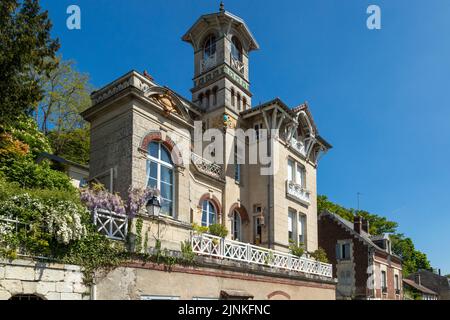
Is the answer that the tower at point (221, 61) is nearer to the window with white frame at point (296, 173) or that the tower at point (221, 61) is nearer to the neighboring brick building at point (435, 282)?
the window with white frame at point (296, 173)

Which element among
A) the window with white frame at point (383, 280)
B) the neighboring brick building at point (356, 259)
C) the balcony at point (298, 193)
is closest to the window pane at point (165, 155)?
the balcony at point (298, 193)

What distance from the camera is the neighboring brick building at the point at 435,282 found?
169ft

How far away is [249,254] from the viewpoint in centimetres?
1472

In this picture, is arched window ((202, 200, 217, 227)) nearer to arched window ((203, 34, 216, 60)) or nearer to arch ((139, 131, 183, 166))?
arch ((139, 131, 183, 166))

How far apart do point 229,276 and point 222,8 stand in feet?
47.7

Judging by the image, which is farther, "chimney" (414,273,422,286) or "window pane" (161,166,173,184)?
"chimney" (414,273,422,286)

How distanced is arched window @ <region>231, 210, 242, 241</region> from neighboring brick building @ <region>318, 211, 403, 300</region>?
11.9 metres

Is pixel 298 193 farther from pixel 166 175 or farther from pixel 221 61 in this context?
pixel 166 175

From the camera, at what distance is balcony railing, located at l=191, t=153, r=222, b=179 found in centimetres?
1811

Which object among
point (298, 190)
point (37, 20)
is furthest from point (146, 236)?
point (298, 190)

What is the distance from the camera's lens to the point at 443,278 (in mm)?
52438

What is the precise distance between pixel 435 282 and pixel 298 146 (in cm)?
3956

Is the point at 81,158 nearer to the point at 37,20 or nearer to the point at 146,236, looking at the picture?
the point at 37,20

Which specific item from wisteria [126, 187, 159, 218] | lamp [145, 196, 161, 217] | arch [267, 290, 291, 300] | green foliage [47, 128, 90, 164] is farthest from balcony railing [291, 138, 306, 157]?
green foliage [47, 128, 90, 164]
